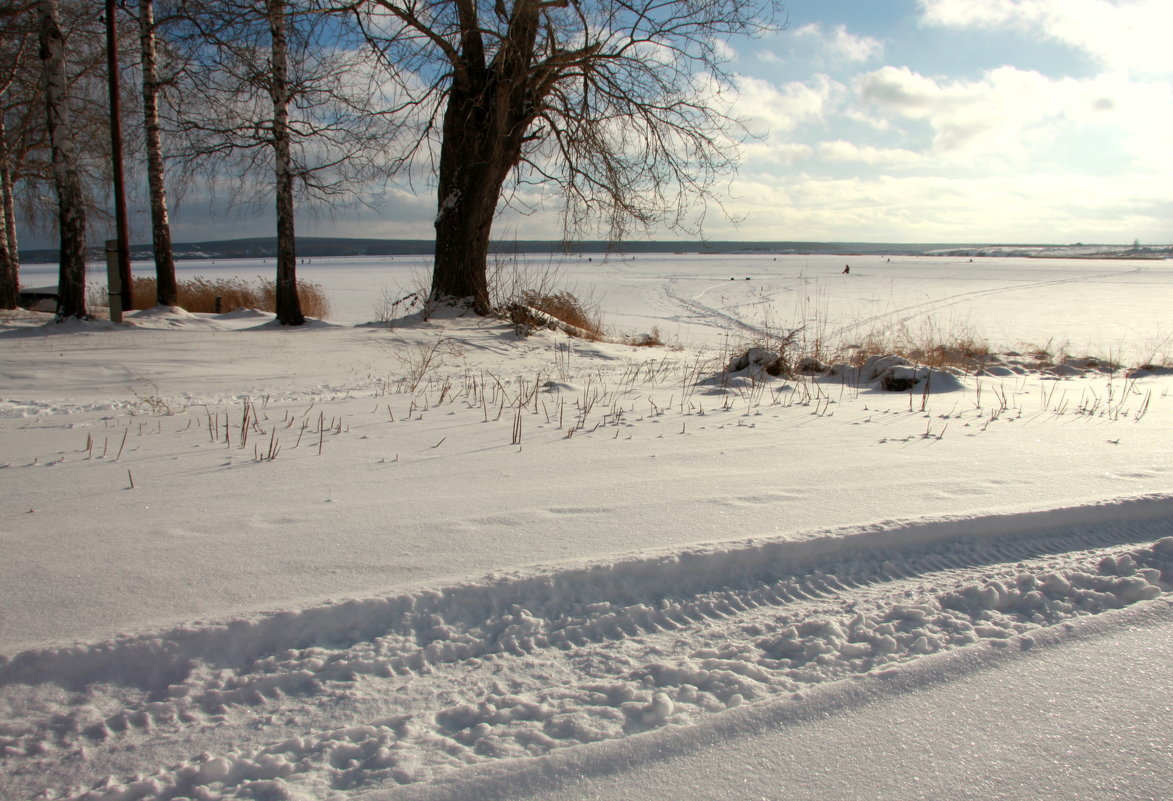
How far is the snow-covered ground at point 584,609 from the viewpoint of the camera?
1.38 meters

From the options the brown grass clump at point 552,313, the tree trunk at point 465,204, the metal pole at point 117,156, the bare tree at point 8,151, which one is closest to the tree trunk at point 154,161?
the metal pole at point 117,156

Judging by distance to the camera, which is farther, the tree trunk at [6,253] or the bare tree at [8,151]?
the tree trunk at [6,253]

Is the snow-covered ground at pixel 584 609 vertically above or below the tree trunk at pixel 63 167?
below

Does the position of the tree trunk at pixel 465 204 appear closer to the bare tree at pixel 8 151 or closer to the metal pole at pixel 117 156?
the metal pole at pixel 117 156

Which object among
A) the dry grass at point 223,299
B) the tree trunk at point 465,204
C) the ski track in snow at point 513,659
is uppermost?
the tree trunk at point 465,204

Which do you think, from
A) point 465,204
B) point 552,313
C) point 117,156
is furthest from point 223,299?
point 552,313

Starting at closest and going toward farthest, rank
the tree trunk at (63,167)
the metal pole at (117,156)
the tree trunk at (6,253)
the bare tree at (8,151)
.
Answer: the tree trunk at (63,167) → the metal pole at (117,156) → the bare tree at (8,151) → the tree trunk at (6,253)

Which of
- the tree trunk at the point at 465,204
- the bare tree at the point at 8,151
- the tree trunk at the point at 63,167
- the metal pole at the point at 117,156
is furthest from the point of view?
the bare tree at the point at 8,151

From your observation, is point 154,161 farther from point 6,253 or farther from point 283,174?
point 6,253

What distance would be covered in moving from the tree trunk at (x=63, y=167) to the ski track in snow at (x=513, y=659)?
1033 cm

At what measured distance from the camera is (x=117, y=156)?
10141 millimetres

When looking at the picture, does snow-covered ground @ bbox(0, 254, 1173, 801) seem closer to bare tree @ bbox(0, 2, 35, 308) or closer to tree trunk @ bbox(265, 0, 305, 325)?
tree trunk @ bbox(265, 0, 305, 325)

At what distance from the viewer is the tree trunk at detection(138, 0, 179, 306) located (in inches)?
424

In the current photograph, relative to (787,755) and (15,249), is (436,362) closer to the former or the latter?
(787,755)
